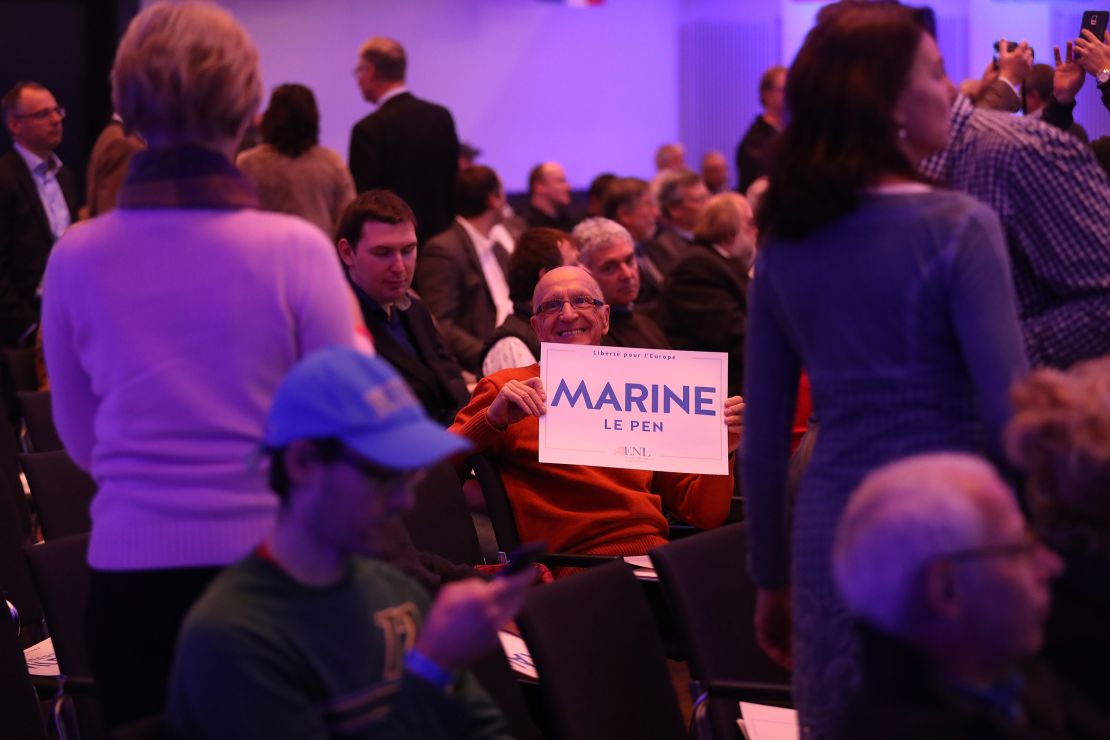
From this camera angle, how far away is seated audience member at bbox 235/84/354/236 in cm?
679

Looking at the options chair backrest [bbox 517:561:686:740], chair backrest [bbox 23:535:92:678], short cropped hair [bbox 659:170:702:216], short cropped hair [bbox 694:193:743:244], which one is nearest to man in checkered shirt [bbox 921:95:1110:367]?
chair backrest [bbox 517:561:686:740]

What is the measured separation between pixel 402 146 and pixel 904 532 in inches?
228

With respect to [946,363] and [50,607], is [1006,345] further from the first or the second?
[50,607]

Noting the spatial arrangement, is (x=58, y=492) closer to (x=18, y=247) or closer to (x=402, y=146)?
(x=18, y=247)

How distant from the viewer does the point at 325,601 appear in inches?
70.5

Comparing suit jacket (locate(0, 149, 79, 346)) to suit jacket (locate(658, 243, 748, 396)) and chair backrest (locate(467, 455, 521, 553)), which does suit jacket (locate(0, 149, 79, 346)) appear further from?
chair backrest (locate(467, 455, 521, 553))

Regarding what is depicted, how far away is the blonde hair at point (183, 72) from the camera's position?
77.1 inches

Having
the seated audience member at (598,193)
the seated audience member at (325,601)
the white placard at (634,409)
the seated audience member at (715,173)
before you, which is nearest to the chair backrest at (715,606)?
the white placard at (634,409)

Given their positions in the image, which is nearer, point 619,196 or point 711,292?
point 711,292

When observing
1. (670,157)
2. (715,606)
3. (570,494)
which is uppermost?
(715,606)

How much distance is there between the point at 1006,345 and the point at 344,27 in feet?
35.3

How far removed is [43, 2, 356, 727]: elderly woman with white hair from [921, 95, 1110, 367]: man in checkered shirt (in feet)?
3.46

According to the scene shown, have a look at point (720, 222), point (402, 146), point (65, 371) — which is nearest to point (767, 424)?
point (65, 371)

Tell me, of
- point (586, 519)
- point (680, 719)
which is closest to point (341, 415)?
point (680, 719)
